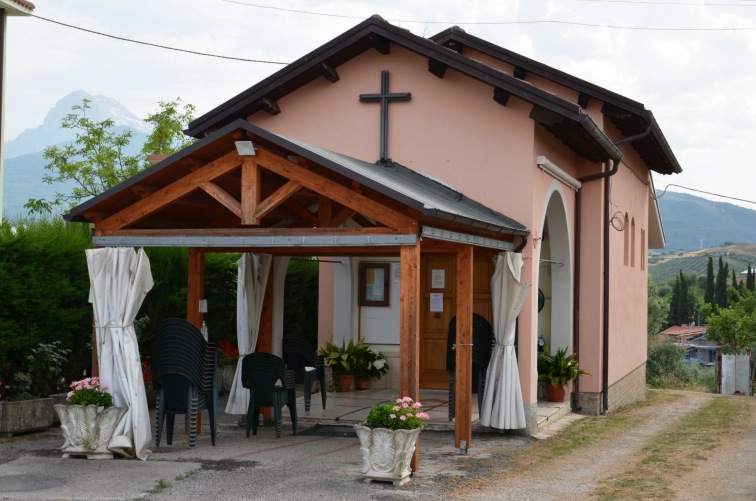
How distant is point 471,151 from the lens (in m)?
12.7

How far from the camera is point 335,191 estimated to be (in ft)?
30.7

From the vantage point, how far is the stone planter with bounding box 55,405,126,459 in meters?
9.43

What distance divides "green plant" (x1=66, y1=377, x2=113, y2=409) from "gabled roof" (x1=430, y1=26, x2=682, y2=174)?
8499mm

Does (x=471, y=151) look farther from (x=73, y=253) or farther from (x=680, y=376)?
(x=680, y=376)

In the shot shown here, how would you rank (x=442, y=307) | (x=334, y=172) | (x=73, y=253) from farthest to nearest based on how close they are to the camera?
1. (x=442, y=307)
2. (x=73, y=253)
3. (x=334, y=172)

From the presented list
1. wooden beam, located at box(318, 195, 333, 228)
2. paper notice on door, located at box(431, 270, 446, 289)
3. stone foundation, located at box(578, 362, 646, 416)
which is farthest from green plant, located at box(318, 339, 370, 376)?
wooden beam, located at box(318, 195, 333, 228)

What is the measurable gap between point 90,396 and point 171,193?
2068mm

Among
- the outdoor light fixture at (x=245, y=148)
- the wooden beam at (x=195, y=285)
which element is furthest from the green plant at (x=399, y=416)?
the wooden beam at (x=195, y=285)

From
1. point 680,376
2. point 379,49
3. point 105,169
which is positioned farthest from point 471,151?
point 680,376

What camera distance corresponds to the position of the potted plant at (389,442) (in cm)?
863

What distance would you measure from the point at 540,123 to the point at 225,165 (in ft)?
15.3

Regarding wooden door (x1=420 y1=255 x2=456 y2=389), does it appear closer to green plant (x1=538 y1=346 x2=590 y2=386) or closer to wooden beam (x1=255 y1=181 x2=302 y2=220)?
green plant (x1=538 y1=346 x2=590 y2=386)

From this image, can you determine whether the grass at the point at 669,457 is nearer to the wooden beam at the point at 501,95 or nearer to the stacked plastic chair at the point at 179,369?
the stacked plastic chair at the point at 179,369

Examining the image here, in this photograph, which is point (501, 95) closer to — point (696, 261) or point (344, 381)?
point (344, 381)
